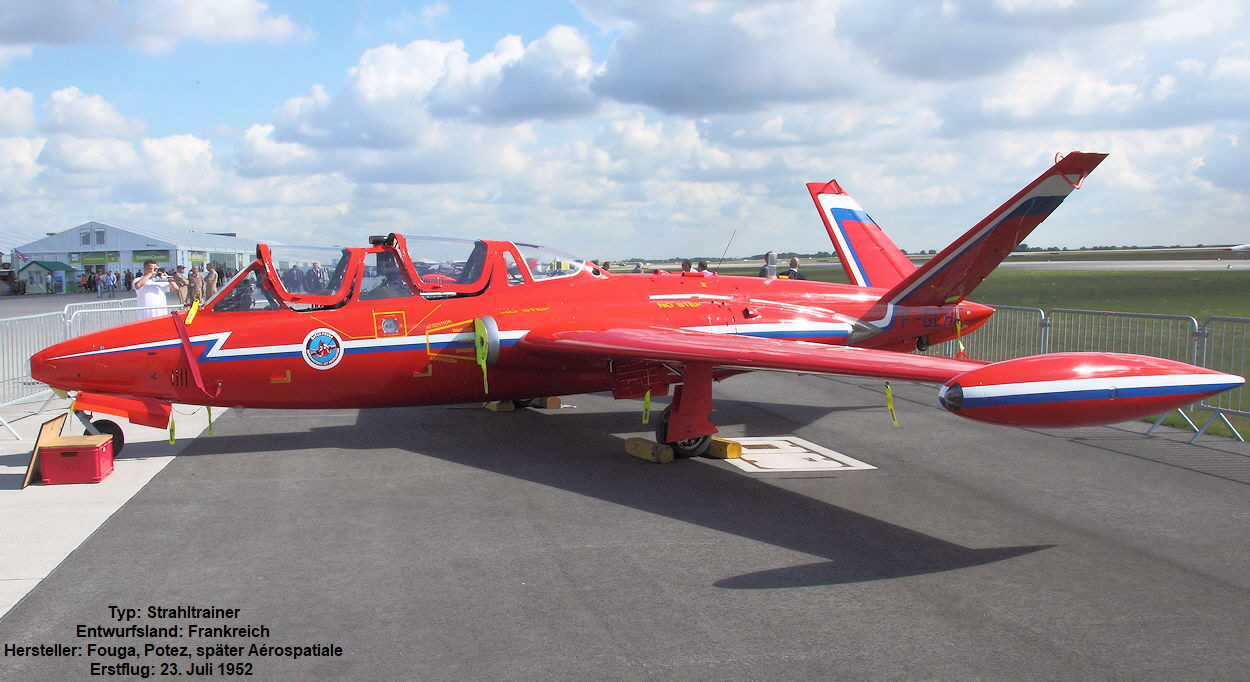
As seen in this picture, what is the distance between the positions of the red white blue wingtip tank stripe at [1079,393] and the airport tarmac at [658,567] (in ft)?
3.63

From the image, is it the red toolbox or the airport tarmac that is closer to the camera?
the airport tarmac

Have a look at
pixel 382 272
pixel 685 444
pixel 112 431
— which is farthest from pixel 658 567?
pixel 112 431

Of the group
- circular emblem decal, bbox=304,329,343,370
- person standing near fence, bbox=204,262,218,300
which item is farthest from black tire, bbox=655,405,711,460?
person standing near fence, bbox=204,262,218,300

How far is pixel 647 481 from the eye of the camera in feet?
28.0

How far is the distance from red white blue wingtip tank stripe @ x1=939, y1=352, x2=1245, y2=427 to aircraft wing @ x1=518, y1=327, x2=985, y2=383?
31.4 inches

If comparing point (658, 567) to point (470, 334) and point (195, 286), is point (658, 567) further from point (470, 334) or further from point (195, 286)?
point (195, 286)

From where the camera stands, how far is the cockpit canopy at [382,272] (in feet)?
31.0

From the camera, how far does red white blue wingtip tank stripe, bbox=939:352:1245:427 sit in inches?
225

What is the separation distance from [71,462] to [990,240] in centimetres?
1053

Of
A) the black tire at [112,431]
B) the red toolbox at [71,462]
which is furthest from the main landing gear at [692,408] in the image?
the black tire at [112,431]

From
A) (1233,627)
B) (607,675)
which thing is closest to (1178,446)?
(1233,627)

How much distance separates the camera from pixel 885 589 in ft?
18.5

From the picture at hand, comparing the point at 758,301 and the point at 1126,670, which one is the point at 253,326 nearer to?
the point at 758,301

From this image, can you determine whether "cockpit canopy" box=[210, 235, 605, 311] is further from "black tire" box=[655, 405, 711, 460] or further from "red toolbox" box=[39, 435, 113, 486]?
"black tire" box=[655, 405, 711, 460]
